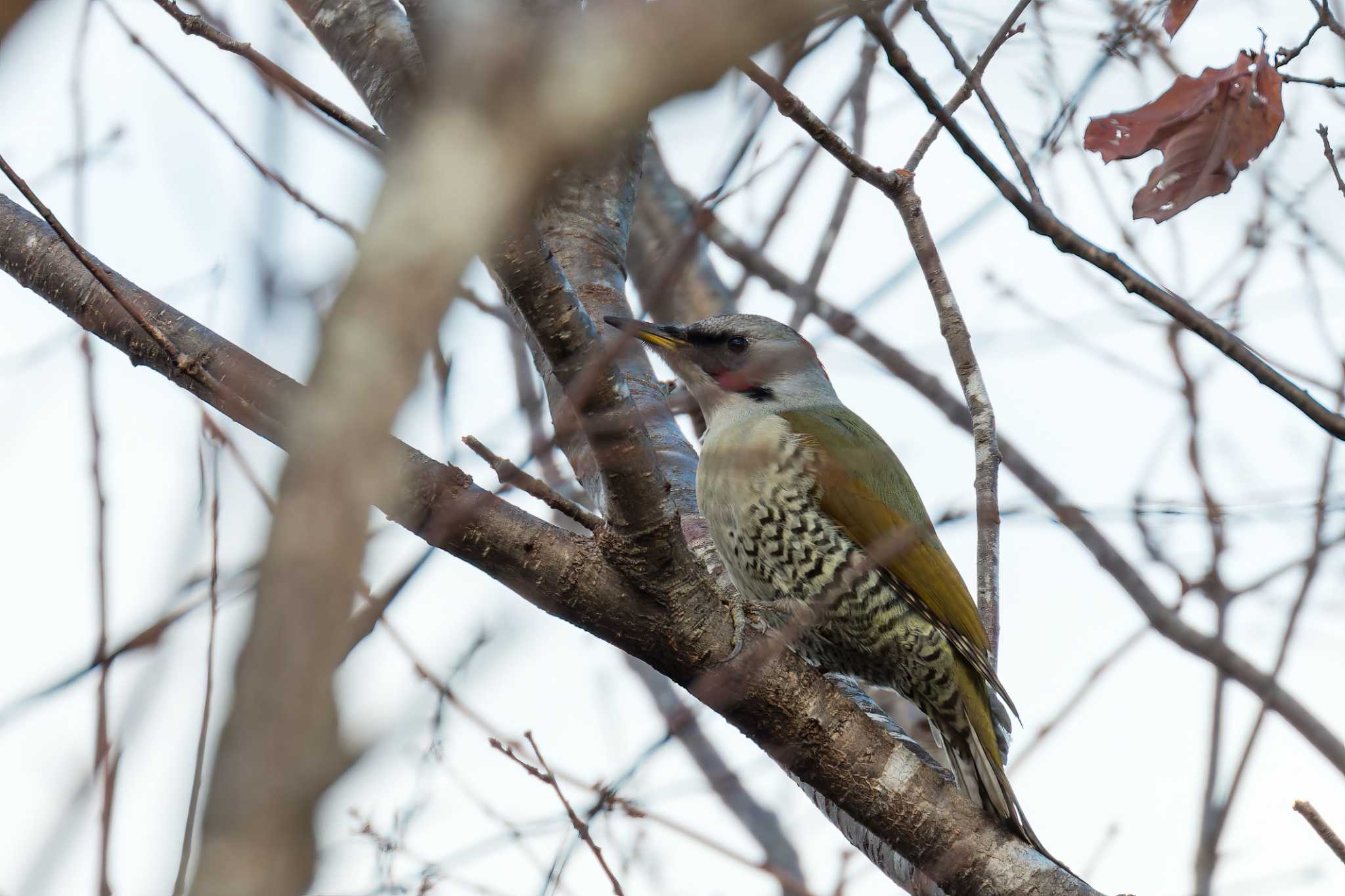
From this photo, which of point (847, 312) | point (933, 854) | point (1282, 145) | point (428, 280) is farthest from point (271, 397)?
point (1282, 145)

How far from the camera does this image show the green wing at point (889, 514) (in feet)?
14.1

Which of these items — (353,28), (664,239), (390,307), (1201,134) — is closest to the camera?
(390,307)

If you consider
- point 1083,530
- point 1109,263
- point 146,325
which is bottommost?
point 146,325

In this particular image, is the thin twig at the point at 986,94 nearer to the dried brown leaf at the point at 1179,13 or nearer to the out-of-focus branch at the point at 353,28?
the dried brown leaf at the point at 1179,13

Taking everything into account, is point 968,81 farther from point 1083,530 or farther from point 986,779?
point 1083,530

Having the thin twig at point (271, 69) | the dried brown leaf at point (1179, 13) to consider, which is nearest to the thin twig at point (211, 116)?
the thin twig at point (271, 69)

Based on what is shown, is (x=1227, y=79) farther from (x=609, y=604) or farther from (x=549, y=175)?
(x=549, y=175)

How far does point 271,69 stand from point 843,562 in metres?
2.99

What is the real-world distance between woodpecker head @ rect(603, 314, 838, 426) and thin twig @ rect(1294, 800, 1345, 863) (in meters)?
3.14

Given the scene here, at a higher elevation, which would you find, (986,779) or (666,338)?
(666,338)

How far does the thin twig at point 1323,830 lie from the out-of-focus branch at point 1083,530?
2.09ft

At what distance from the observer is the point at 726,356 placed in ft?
16.9

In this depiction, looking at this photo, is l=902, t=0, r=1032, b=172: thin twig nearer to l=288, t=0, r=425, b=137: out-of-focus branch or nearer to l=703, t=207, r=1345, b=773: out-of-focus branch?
l=703, t=207, r=1345, b=773: out-of-focus branch

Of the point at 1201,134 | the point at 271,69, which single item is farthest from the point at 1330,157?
the point at 271,69
